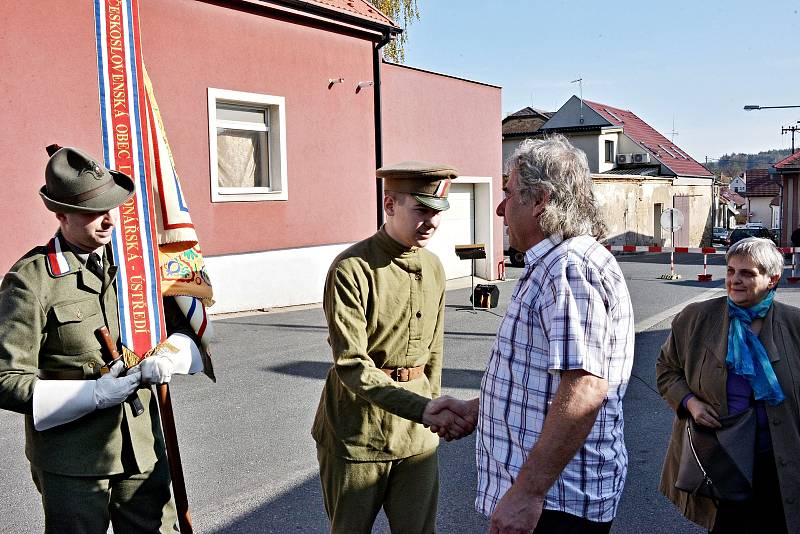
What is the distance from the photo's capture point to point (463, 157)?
739 inches

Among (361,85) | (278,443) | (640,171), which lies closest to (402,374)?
(278,443)

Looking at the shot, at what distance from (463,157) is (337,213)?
5.15 metres

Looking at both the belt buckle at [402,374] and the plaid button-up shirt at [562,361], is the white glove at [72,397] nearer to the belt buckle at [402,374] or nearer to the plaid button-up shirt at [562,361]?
the belt buckle at [402,374]

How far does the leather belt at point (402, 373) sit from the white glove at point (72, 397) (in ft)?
3.11

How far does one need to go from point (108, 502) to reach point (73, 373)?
0.51 m

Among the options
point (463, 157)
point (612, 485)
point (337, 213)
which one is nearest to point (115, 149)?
point (612, 485)

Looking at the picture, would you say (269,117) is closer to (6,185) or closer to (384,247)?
(6,185)

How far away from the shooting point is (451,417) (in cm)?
273

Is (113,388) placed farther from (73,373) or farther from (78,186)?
(78,186)

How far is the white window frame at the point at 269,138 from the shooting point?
12.2 meters

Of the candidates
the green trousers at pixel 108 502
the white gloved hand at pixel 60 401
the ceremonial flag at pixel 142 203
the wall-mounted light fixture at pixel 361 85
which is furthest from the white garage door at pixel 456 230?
the white gloved hand at pixel 60 401

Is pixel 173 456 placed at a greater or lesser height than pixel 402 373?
lesser

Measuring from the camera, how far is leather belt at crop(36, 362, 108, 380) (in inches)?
108

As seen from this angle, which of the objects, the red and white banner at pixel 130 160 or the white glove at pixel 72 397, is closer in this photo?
the white glove at pixel 72 397
